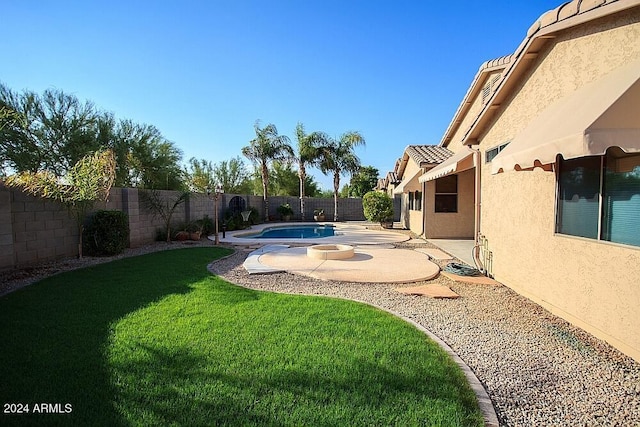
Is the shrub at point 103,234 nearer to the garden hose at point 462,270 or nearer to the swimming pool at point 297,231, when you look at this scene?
the swimming pool at point 297,231

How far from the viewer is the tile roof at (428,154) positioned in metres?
21.9

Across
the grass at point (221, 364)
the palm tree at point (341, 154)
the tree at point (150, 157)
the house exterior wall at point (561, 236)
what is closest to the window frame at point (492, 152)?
the house exterior wall at point (561, 236)

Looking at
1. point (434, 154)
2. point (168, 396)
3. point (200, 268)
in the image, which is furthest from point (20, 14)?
point (434, 154)

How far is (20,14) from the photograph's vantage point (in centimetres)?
1198

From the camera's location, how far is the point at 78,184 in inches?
536

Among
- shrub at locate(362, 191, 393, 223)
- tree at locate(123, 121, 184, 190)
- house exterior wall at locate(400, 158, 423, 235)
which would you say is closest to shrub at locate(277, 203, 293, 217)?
tree at locate(123, 121, 184, 190)

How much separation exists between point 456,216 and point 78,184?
21.1 metres

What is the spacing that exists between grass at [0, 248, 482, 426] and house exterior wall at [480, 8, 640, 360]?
3516 millimetres

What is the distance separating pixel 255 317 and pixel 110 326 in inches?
120

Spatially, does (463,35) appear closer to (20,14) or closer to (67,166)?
(20,14)

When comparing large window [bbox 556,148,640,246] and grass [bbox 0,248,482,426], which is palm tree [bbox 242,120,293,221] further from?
large window [bbox 556,148,640,246]

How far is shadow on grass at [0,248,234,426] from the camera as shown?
428 cm

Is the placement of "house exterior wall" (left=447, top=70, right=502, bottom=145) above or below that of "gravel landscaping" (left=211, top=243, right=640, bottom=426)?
above

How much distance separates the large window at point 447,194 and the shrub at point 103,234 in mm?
19160
